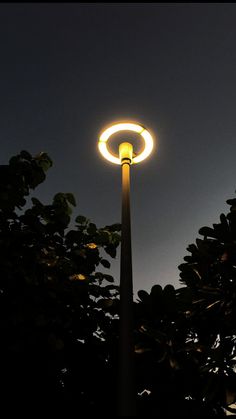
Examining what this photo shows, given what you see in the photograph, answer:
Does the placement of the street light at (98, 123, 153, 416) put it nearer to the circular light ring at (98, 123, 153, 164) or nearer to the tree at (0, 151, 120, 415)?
the circular light ring at (98, 123, 153, 164)

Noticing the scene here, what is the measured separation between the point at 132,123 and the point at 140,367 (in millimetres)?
2838

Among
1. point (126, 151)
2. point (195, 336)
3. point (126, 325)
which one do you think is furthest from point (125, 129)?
point (195, 336)

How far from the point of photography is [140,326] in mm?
4387

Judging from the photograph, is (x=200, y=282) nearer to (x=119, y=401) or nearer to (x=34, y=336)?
(x=34, y=336)

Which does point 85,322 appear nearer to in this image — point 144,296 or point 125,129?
point 144,296

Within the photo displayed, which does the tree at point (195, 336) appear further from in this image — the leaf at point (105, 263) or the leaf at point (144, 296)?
the leaf at point (105, 263)

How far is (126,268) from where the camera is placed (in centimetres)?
312

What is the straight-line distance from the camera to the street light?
2.48 meters

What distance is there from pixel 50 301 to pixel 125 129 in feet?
6.95

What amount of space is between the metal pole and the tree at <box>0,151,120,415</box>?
100 centimetres

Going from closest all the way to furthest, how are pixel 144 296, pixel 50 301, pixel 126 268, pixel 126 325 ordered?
pixel 126 325, pixel 126 268, pixel 50 301, pixel 144 296

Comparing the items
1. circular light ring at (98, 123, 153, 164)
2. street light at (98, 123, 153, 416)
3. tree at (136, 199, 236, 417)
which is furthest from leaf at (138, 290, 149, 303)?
circular light ring at (98, 123, 153, 164)

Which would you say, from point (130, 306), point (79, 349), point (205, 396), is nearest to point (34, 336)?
point (79, 349)

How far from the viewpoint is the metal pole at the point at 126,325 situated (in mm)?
2439
